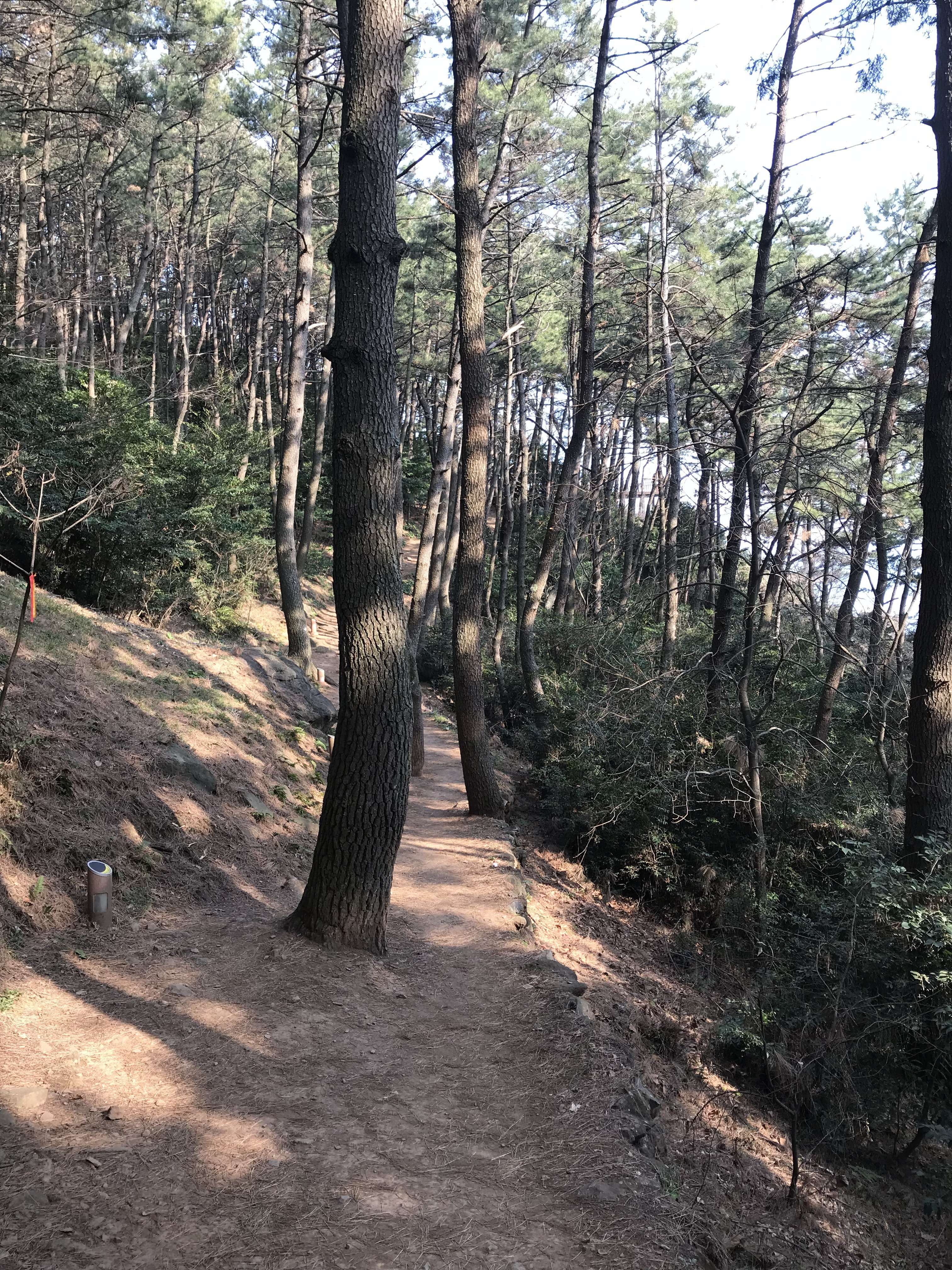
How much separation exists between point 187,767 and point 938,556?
6746 mm

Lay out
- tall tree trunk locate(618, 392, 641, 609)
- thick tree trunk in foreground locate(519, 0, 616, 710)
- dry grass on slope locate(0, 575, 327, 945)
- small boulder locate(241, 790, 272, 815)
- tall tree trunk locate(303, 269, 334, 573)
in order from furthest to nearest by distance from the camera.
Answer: tall tree trunk locate(618, 392, 641, 609), tall tree trunk locate(303, 269, 334, 573), thick tree trunk in foreground locate(519, 0, 616, 710), small boulder locate(241, 790, 272, 815), dry grass on slope locate(0, 575, 327, 945)

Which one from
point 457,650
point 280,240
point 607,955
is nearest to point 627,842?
point 607,955

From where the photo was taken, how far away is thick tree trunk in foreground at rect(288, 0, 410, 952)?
5.05 meters

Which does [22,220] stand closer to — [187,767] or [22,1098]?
[187,767]

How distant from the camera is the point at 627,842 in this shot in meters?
9.33

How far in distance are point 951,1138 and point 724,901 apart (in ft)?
12.4

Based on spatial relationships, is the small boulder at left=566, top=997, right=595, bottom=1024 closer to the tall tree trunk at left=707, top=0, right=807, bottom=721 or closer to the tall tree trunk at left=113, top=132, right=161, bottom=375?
the tall tree trunk at left=707, top=0, right=807, bottom=721

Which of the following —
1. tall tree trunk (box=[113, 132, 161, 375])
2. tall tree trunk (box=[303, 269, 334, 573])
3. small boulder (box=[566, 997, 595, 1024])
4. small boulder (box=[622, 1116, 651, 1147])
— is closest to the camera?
small boulder (box=[622, 1116, 651, 1147])

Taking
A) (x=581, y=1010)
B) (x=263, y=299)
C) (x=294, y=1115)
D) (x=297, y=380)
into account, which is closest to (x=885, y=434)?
(x=297, y=380)

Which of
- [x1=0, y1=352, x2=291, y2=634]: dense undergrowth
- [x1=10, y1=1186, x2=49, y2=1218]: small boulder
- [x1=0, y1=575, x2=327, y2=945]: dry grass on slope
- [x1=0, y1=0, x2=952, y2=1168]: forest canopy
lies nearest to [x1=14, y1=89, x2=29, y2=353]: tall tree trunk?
[x1=0, y1=0, x2=952, y2=1168]: forest canopy

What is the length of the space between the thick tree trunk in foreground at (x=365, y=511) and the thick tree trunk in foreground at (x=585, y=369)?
606 centimetres

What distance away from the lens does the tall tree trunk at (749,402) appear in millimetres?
7141

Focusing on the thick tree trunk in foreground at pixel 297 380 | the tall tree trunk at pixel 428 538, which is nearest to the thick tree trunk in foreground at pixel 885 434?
the tall tree trunk at pixel 428 538

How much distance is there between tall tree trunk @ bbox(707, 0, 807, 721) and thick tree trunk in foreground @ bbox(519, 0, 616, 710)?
3063 mm
